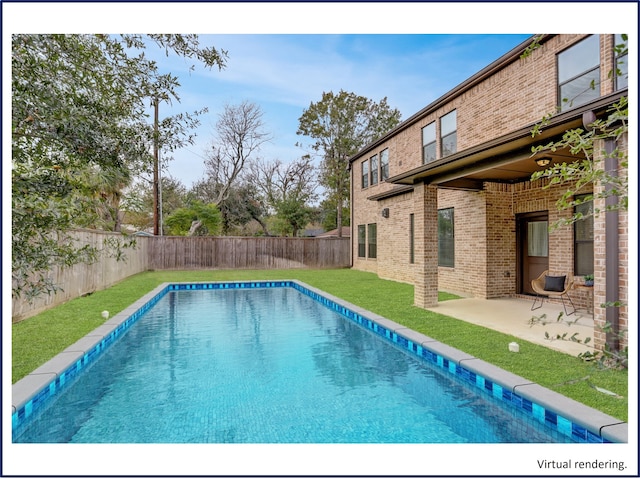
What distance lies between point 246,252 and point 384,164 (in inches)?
342

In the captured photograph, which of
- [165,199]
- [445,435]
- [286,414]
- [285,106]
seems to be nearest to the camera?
[445,435]

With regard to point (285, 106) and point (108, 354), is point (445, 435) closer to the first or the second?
point (108, 354)

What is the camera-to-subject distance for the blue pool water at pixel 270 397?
10.4ft

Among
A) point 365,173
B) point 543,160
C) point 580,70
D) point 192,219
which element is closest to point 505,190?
point 580,70

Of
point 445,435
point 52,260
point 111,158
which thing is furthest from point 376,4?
point 52,260

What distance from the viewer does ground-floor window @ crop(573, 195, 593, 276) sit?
707cm

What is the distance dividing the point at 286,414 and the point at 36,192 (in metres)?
2.92

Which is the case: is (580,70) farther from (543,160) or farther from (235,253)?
(235,253)

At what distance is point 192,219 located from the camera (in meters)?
25.9

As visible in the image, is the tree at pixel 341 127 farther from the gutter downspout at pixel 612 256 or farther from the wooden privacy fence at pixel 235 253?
the gutter downspout at pixel 612 256

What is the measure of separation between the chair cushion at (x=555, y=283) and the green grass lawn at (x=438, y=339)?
2.34m

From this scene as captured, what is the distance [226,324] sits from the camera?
297 inches

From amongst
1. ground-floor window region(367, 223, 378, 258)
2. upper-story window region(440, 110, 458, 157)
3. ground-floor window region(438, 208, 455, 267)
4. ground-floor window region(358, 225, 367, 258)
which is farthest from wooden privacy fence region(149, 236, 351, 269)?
upper-story window region(440, 110, 458, 157)

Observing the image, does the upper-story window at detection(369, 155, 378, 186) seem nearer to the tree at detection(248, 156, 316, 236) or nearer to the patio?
the patio
